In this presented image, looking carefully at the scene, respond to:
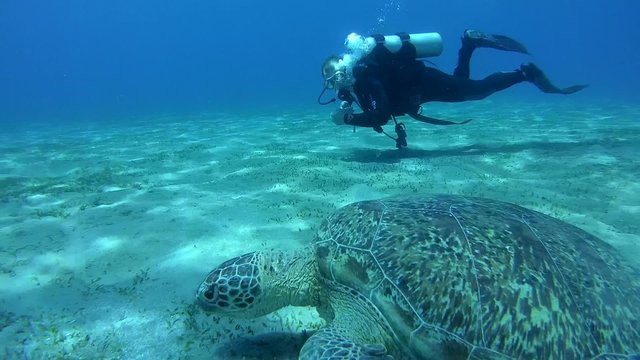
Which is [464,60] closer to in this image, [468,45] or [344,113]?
[468,45]

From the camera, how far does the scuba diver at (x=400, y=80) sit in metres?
7.50

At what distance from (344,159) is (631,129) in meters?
9.47

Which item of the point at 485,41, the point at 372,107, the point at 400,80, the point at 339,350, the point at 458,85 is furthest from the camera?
the point at 485,41

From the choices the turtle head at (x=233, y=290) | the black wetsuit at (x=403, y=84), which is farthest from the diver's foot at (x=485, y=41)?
the turtle head at (x=233, y=290)

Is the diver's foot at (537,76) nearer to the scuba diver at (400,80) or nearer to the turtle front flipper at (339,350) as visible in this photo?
the scuba diver at (400,80)

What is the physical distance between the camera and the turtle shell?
2.11m

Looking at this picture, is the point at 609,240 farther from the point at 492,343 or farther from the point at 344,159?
the point at 344,159

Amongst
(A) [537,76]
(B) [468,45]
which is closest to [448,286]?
(B) [468,45]

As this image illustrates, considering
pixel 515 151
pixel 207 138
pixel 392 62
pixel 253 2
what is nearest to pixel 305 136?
pixel 207 138

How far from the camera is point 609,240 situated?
164 inches

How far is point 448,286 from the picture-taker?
7.39 feet

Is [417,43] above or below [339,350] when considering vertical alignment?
above

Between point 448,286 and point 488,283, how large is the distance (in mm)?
257

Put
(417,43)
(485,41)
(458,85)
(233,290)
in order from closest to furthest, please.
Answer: (233,290) → (417,43) → (458,85) → (485,41)
